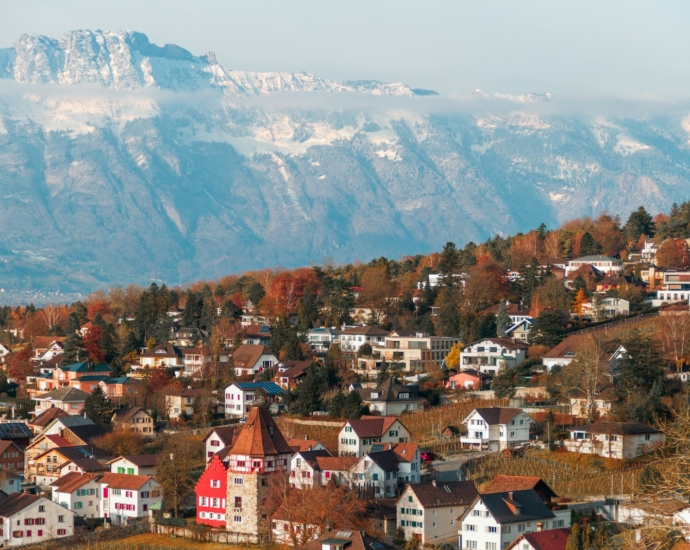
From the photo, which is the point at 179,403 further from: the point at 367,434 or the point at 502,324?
the point at 502,324

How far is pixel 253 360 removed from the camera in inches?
3836

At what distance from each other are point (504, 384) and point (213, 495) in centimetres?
2237

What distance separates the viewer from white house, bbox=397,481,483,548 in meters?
60.7

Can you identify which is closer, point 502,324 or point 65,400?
point 65,400

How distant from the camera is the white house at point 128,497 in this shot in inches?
2734

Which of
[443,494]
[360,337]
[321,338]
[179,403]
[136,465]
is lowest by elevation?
[443,494]

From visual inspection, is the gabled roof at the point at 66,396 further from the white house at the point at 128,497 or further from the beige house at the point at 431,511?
the beige house at the point at 431,511

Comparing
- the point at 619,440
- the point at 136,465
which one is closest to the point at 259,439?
the point at 136,465

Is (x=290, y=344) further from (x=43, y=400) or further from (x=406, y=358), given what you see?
(x=43, y=400)

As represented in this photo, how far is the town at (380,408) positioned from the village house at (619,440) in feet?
0.35

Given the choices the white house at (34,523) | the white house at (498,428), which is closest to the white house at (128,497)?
the white house at (34,523)

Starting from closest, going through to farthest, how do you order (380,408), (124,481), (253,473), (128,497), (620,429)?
1. (253,473)
2. (620,429)
3. (128,497)
4. (124,481)
5. (380,408)

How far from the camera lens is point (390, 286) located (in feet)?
376

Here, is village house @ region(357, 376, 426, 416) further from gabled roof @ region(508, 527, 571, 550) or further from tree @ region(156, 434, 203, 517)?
gabled roof @ region(508, 527, 571, 550)
